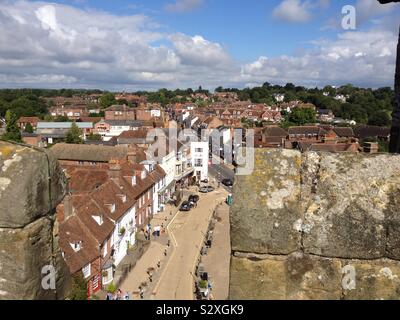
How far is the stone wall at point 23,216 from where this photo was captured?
10.5ft

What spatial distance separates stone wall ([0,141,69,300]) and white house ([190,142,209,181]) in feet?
199

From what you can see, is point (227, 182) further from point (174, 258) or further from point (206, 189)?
point (174, 258)

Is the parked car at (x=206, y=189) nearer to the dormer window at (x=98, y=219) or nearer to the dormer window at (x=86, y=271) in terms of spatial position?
the dormer window at (x=98, y=219)

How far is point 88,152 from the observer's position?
5962 cm

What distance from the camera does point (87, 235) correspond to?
80.9 ft

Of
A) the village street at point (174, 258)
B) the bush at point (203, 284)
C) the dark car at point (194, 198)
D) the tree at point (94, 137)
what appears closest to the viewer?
the bush at point (203, 284)

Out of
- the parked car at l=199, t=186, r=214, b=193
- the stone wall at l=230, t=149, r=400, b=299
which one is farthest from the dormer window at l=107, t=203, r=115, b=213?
the parked car at l=199, t=186, r=214, b=193

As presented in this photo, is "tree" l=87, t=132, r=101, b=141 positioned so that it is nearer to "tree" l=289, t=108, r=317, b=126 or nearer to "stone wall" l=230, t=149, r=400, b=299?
"tree" l=289, t=108, r=317, b=126

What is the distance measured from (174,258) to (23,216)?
3009cm

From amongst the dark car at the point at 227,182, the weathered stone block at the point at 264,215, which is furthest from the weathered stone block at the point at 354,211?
the dark car at the point at 227,182

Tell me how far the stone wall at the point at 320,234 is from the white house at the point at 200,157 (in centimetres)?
6079
